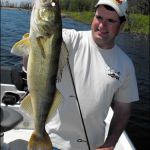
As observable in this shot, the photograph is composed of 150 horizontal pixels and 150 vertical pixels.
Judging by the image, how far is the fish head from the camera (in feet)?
8.25

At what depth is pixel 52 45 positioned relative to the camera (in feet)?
8.71

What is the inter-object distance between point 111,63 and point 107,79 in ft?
0.58

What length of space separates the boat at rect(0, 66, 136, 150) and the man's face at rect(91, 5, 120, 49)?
5.91ft

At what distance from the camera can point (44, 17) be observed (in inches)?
100.0

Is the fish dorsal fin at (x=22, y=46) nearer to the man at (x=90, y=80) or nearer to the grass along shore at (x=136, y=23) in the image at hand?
the man at (x=90, y=80)

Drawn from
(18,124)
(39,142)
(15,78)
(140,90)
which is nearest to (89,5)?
(140,90)

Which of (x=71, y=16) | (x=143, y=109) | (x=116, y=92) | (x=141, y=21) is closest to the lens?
(x=116, y=92)

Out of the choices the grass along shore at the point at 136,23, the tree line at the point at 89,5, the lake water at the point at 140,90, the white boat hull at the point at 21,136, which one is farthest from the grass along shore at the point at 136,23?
the white boat hull at the point at 21,136

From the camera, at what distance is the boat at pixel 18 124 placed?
5.79 metres

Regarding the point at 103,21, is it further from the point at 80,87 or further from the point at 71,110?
the point at 71,110

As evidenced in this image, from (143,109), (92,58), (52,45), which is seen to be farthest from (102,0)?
(143,109)

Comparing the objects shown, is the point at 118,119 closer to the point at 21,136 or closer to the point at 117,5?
the point at 117,5

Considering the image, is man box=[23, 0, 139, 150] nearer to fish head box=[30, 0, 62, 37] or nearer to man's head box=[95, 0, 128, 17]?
man's head box=[95, 0, 128, 17]

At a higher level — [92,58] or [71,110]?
[92,58]
